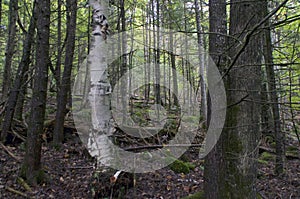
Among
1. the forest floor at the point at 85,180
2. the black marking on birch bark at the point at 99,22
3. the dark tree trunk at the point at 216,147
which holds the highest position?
the black marking on birch bark at the point at 99,22

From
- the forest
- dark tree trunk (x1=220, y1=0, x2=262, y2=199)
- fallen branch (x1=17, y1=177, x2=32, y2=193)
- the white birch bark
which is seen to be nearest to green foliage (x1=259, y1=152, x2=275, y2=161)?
the forest

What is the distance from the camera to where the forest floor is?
4207mm

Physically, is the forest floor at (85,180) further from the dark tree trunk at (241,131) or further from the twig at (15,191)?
the dark tree trunk at (241,131)

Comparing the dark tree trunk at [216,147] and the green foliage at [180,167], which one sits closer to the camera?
the dark tree trunk at [216,147]

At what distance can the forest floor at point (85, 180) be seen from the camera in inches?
166

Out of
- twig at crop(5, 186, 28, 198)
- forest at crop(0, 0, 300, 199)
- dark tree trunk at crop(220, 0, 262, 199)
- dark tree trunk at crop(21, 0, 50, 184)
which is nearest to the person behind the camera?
forest at crop(0, 0, 300, 199)

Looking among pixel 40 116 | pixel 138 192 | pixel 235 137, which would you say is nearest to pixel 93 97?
pixel 40 116

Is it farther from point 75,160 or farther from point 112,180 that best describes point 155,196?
point 75,160

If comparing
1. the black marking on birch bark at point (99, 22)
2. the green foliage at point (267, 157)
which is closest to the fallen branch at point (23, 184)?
the black marking on birch bark at point (99, 22)

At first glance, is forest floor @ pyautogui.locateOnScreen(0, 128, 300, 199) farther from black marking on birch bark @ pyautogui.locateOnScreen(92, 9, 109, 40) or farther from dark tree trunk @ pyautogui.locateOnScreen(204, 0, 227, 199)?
black marking on birch bark @ pyautogui.locateOnScreen(92, 9, 109, 40)

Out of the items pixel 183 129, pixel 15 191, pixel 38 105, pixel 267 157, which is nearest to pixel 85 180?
pixel 15 191

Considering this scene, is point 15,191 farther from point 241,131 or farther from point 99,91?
point 241,131

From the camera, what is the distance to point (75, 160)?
228 inches

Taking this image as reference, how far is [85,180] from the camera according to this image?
469cm
